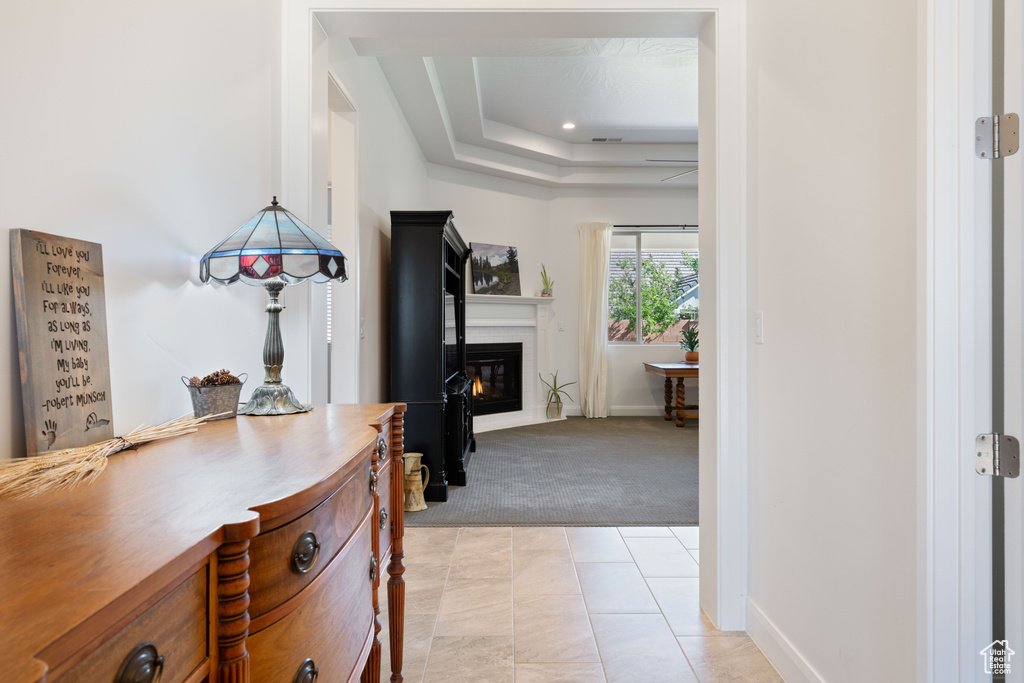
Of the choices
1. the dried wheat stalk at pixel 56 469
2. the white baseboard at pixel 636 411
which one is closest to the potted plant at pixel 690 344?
the white baseboard at pixel 636 411

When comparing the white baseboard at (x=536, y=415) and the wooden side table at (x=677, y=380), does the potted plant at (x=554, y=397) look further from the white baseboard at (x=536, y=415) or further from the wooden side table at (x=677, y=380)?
the wooden side table at (x=677, y=380)

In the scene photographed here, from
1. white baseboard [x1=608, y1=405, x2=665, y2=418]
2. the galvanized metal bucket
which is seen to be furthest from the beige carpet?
the galvanized metal bucket

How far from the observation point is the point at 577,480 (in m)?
4.12

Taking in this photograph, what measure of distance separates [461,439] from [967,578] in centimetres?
309

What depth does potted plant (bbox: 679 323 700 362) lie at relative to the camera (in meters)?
6.58

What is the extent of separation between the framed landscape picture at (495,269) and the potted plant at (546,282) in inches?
13.0

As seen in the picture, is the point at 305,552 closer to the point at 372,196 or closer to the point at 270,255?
the point at 270,255

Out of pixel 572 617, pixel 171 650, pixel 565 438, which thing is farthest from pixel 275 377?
pixel 565 438

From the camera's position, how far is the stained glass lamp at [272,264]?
1.43 meters

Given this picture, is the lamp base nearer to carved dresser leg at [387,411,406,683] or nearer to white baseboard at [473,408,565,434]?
carved dresser leg at [387,411,406,683]

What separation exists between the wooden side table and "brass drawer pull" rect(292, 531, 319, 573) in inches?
222

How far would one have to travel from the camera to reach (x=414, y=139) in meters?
5.01

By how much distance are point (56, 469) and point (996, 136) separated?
5.77ft
